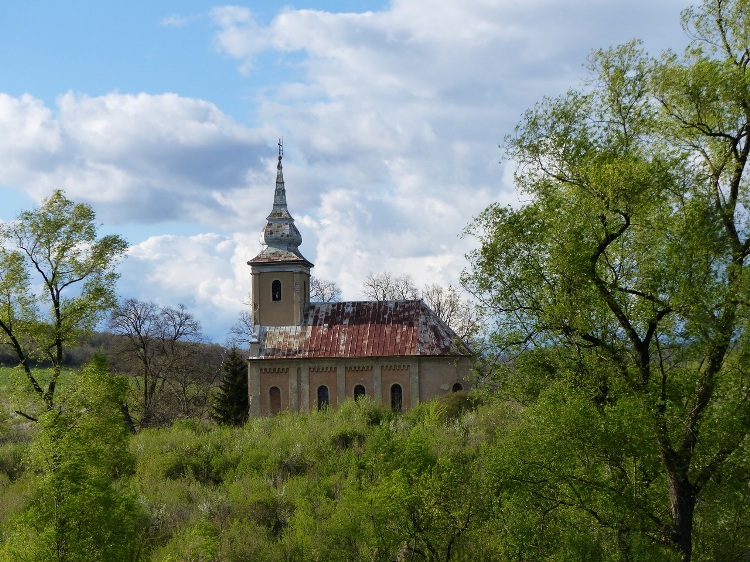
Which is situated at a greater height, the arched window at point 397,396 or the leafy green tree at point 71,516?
the arched window at point 397,396

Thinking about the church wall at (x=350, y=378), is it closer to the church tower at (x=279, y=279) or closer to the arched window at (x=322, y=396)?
the arched window at (x=322, y=396)

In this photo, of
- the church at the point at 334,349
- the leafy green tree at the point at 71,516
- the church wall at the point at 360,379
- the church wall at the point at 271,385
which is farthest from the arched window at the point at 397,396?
the leafy green tree at the point at 71,516

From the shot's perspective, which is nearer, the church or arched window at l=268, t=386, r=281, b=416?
the church

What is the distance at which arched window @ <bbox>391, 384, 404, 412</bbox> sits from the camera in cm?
3909

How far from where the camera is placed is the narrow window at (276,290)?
42.5 m

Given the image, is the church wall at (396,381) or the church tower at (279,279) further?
the church tower at (279,279)

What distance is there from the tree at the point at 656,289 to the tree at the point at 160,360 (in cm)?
3227

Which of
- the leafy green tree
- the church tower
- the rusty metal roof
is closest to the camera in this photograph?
the leafy green tree

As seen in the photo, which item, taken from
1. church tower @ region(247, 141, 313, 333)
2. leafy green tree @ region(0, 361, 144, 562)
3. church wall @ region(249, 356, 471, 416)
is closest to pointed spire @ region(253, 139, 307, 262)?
church tower @ region(247, 141, 313, 333)

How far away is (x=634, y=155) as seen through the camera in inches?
597

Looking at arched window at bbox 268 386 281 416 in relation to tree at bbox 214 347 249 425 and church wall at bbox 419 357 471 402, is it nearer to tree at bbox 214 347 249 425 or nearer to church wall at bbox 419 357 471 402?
tree at bbox 214 347 249 425

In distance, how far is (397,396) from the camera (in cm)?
3931

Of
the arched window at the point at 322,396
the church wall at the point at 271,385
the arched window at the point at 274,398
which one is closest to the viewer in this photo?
the arched window at the point at 322,396

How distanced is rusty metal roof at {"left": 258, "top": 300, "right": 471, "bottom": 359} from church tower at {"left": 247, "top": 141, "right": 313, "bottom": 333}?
2.37 feet
